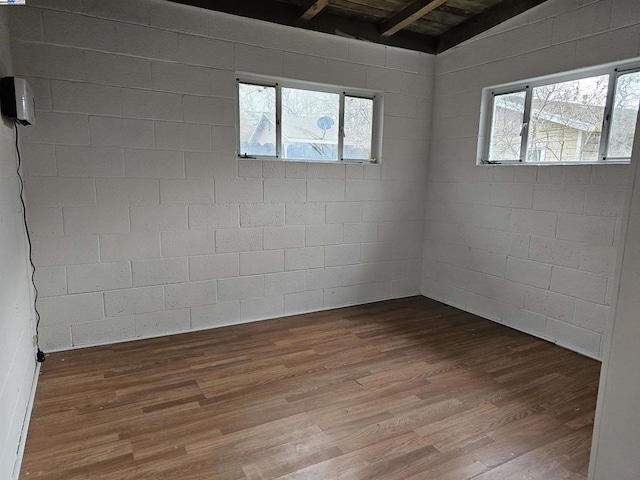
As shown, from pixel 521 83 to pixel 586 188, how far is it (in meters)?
1.11

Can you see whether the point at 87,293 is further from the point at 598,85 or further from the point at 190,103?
the point at 598,85

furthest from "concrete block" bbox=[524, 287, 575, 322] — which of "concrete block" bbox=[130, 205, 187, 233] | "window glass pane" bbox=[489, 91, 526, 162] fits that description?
"concrete block" bbox=[130, 205, 187, 233]

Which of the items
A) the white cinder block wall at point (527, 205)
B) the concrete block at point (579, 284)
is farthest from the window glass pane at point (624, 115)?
the concrete block at point (579, 284)

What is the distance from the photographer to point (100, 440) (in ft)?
6.69

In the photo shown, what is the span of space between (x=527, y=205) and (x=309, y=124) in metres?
2.08

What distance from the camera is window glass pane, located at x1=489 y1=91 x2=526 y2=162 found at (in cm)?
362

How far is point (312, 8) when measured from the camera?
335 cm

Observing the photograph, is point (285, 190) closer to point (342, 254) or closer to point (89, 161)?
point (342, 254)

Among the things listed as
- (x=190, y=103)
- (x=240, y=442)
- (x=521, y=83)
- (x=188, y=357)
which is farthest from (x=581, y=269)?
(x=190, y=103)

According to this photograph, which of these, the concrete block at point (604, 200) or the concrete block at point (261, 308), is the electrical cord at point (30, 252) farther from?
the concrete block at point (604, 200)

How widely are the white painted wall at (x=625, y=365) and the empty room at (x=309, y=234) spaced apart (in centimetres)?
8

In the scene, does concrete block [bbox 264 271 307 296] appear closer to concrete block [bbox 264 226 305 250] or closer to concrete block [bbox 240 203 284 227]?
concrete block [bbox 264 226 305 250]

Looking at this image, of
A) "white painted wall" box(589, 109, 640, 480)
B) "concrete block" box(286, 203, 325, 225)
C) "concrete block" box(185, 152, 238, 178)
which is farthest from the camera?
"concrete block" box(286, 203, 325, 225)

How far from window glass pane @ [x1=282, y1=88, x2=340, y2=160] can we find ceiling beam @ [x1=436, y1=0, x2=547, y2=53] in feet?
4.26
